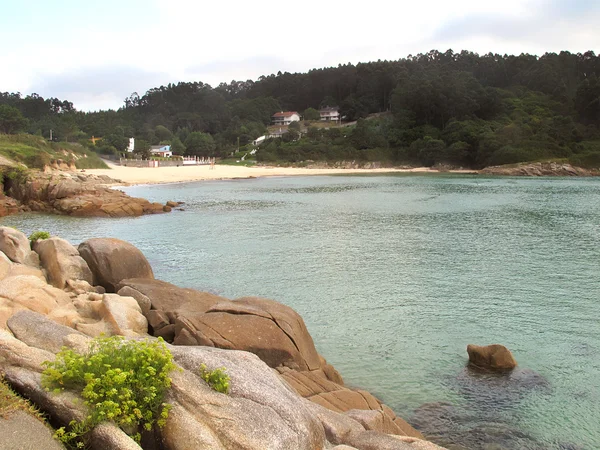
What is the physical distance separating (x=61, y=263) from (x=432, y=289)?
1338cm

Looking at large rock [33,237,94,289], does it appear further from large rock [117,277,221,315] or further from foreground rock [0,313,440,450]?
foreground rock [0,313,440,450]

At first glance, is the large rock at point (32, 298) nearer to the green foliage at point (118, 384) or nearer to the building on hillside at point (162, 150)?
the green foliage at point (118, 384)

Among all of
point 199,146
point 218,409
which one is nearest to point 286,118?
point 199,146

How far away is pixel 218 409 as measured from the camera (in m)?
6.20

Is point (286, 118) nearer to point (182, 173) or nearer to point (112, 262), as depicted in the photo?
point (182, 173)

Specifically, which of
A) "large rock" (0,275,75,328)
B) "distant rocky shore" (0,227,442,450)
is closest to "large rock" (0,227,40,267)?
"distant rocky shore" (0,227,442,450)

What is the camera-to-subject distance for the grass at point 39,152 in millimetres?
67950

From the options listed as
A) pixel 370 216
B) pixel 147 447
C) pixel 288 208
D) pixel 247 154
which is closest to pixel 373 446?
pixel 147 447

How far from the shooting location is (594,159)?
103250 millimetres

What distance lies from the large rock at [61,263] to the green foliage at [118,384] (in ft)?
31.5

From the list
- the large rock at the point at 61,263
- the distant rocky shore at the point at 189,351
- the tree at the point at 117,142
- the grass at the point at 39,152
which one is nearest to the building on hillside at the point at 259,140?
the tree at the point at 117,142

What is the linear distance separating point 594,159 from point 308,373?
11073 cm

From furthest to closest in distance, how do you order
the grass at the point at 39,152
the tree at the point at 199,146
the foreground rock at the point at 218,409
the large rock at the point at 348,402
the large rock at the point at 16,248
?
the tree at the point at 199,146, the grass at the point at 39,152, the large rock at the point at 16,248, the large rock at the point at 348,402, the foreground rock at the point at 218,409

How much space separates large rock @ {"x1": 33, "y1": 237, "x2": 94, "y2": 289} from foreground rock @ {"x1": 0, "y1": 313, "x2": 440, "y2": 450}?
318 inches
